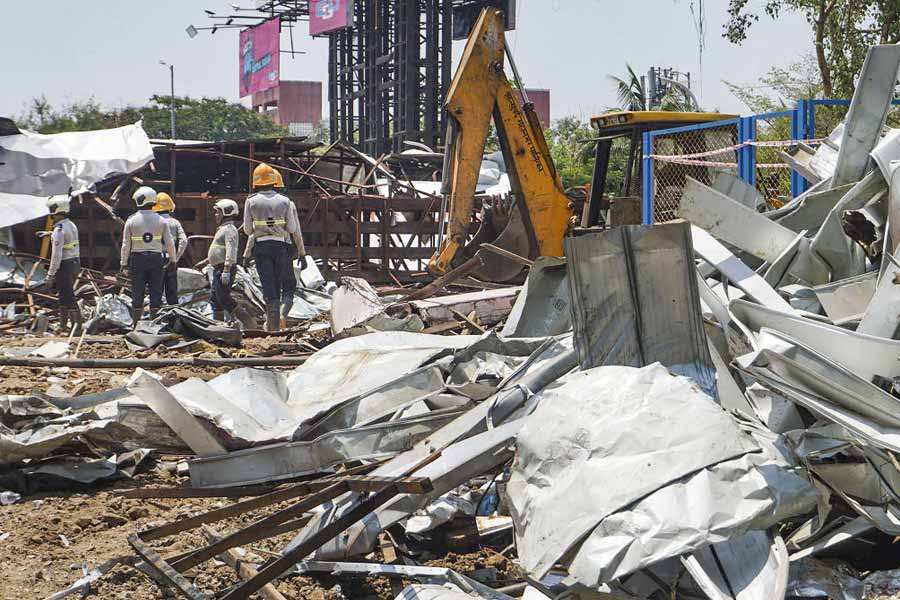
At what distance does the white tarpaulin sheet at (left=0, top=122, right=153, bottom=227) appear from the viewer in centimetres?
1600

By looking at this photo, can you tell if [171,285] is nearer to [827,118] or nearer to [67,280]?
[67,280]

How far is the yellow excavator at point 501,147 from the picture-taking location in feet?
35.1

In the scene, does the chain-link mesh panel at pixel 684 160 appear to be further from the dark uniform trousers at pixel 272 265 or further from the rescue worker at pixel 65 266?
the rescue worker at pixel 65 266

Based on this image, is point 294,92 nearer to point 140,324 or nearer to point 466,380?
point 140,324

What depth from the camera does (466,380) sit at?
518 centimetres

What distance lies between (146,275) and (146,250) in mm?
300

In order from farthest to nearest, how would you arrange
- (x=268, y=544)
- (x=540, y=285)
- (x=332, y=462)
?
(x=540, y=285) < (x=332, y=462) < (x=268, y=544)

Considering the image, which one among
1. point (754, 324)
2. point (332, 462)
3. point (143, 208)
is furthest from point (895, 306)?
point (143, 208)

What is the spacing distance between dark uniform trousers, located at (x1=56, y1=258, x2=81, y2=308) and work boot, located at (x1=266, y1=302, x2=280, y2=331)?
2.65 metres

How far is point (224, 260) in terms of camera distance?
11.5m

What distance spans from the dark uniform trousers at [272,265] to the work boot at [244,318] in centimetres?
144

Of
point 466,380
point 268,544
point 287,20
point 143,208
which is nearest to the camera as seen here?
point 268,544

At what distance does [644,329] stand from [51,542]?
2.69 meters

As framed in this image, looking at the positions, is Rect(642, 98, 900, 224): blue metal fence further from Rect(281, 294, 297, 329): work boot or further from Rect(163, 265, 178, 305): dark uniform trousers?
Rect(163, 265, 178, 305): dark uniform trousers
